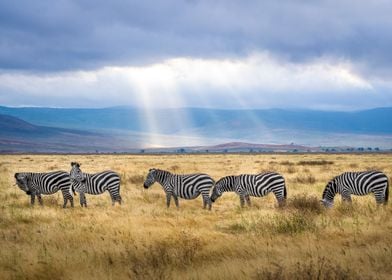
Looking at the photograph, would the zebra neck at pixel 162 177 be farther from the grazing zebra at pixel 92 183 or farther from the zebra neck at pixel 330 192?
the zebra neck at pixel 330 192

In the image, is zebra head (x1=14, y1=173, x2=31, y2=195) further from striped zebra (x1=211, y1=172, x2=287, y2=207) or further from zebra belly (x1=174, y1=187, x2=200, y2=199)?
striped zebra (x1=211, y1=172, x2=287, y2=207)

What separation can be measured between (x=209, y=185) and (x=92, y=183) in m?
4.84

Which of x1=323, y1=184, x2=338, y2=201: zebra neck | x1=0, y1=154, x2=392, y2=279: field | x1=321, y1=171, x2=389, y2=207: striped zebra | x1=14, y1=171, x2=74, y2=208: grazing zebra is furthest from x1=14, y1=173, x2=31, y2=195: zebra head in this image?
x1=323, y1=184, x2=338, y2=201: zebra neck

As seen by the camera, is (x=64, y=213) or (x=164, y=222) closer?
(x=164, y=222)

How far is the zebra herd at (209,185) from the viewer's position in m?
18.2

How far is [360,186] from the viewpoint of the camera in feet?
59.8

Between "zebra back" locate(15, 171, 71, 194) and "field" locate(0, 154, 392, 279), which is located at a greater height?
"zebra back" locate(15, 171, 71, 194)

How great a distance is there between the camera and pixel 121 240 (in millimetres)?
11914

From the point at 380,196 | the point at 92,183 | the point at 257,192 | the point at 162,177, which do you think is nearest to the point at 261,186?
the point at 257,192

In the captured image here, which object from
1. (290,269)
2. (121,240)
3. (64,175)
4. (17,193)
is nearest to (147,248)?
(121,240)

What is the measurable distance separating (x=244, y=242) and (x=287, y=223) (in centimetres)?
202

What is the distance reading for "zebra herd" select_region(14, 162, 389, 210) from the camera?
59.7ft

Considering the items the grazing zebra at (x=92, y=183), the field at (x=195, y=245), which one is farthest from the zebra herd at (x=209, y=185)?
the field at (x=195, y=245)

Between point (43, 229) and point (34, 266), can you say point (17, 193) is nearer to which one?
point (43, 229)
